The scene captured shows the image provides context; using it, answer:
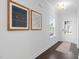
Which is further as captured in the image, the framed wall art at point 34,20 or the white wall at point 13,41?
the framed wall art at point 34,20

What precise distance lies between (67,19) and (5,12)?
851 cm

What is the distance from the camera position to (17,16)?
9.09 feet

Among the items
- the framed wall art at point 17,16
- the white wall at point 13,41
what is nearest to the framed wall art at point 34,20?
the white wall at point 13,41

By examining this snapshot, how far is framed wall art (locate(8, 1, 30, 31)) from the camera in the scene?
243cm

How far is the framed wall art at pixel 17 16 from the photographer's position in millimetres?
2426

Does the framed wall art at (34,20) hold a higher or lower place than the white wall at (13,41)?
higher

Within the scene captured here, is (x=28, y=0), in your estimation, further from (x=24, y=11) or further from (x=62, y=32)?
(x=62, y=32)

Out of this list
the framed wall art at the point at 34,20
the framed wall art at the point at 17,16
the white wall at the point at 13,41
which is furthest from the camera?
the framed wall art at the point at 34,20

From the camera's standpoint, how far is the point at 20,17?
2926 mm

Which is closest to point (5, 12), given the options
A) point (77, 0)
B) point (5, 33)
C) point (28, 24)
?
point (5, 33)

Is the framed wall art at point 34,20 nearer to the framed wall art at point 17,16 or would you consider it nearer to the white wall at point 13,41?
the white wall at point 13,41

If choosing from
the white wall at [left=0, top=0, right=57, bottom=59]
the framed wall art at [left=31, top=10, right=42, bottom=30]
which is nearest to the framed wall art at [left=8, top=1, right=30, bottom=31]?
the white wall at [left=0, top=0, right=57, bottom=59]

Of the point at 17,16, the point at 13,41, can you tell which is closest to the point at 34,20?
the point at 17,16

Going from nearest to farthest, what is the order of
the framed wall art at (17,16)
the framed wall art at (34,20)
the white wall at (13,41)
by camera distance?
1. the white wall at (13,41)
2. the framed wall art at (17,16)
3. the framed wall art at (34,20)
